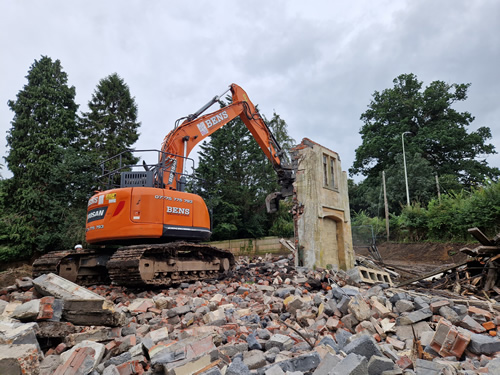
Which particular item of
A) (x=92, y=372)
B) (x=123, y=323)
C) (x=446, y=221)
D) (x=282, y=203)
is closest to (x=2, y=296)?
(x=123, y=323)

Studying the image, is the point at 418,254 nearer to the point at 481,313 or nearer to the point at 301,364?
the point at 481,313

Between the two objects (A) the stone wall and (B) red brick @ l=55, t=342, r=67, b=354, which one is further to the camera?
(A) the stone wall

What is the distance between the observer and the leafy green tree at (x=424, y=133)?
2984cm

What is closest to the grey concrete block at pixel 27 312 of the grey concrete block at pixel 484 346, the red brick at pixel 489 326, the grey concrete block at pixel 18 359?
the grey concrete block at pixel 18 359

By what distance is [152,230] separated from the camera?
25.1 feet

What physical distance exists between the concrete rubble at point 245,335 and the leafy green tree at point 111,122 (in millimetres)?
16456

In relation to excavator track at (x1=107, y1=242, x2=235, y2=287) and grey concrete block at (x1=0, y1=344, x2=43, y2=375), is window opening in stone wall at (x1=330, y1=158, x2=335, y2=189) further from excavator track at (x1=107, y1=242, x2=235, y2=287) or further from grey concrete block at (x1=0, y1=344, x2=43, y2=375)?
grey concrete block at (x1=0, y1=344, x2=43, y2=375)

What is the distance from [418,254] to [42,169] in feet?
69.7

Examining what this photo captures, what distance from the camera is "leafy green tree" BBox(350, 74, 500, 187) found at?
2984 cm

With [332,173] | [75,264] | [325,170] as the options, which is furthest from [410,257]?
[75,264]

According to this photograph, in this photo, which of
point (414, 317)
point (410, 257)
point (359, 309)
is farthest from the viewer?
point (410, 257)

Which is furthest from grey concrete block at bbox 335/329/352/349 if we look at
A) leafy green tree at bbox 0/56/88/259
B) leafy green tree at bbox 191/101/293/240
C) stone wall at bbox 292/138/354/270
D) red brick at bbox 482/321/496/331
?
leafy green tree at bbox 0/56/88/259

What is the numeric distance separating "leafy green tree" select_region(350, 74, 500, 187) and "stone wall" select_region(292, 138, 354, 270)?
65.8 ft

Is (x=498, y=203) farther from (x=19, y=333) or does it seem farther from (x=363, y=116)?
(x=363, y=116)
